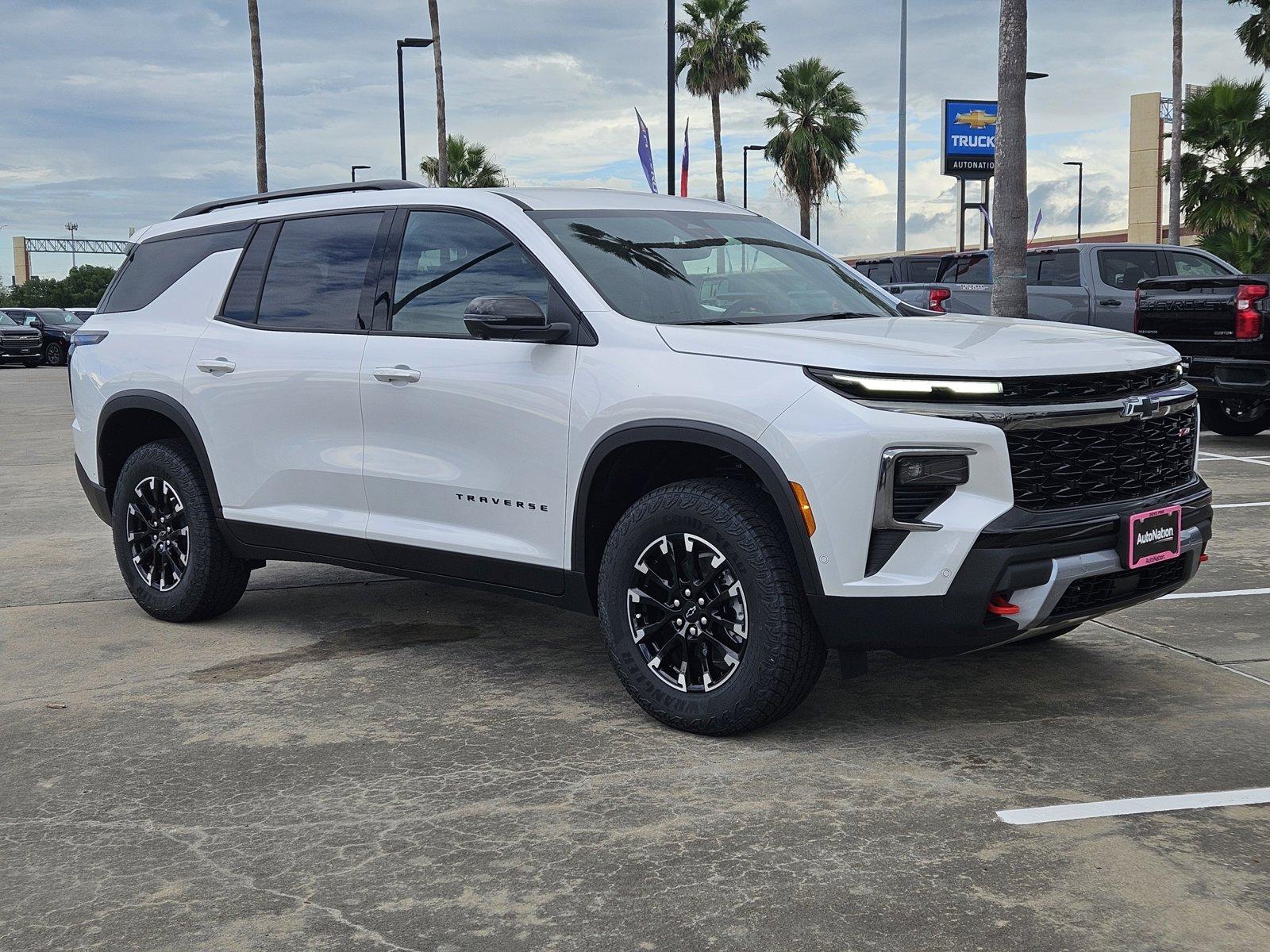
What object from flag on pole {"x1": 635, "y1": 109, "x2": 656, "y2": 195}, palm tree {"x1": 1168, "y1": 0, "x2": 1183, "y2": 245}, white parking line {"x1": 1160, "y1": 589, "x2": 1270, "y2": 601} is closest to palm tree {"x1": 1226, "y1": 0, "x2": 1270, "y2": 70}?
palm tree {"x1": 1168, "y1": 0, "x2": 1183, "y2": 245}

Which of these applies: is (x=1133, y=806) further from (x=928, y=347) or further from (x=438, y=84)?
(x=438, y=84)

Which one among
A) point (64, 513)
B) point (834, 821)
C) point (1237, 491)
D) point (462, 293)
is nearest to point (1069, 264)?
point (1237, 491)

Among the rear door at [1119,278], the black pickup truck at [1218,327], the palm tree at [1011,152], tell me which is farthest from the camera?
the rear door at [1119,278]

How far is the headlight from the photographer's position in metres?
4.11

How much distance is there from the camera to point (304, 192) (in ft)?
20.7

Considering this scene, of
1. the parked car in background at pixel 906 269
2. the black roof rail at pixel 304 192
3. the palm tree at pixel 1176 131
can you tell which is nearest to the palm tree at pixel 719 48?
the palm tree at pixel 1176 131

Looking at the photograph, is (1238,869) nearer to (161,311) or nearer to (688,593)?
(688,593)

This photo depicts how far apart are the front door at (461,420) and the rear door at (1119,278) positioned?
12422mm

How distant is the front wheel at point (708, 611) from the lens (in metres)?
4.32

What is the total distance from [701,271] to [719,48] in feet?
151

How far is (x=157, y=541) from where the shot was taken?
651 cm

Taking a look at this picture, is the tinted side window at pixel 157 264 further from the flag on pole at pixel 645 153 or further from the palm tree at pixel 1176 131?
the palm tree at pixel 1176 131

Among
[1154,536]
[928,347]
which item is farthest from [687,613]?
[1154,536]

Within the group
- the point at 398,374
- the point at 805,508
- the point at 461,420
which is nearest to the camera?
the point at 805,508
